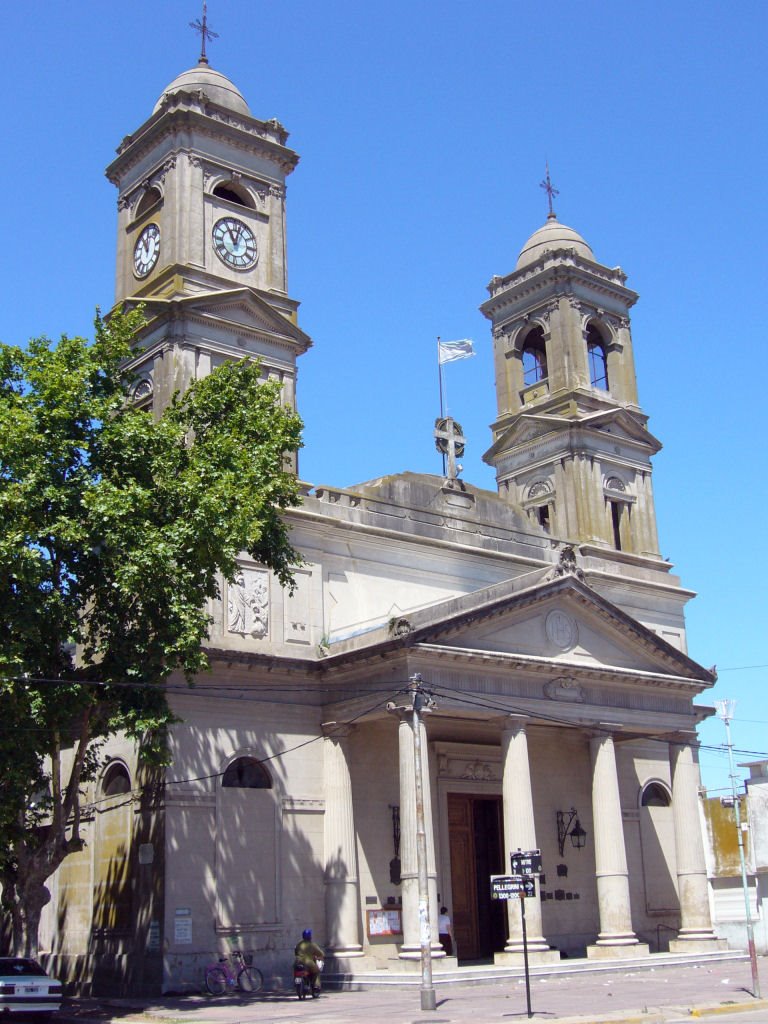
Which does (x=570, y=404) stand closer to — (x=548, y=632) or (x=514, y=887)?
(x=548, y=632)

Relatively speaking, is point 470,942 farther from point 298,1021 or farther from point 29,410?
point 29,410

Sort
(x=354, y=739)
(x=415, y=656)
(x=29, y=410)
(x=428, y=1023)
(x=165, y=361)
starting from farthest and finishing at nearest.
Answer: (x=165, y=361) → (x=354, y=739) → (x=415, y=656) → (x=29, y=410) → (x=428, y=1023)

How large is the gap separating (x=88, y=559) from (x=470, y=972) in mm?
13181

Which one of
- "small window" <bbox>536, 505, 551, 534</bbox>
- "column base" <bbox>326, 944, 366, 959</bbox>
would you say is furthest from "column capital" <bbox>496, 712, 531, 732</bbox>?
"small window" <bbox>536, 505, 551, 534</bbox>

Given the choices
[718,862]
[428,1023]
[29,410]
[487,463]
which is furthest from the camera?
[487,463]

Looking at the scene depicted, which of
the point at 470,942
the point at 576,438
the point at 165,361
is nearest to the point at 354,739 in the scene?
the point at 470,942

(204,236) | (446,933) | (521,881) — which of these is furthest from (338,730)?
(204,236)

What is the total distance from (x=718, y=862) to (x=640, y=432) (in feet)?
53.8

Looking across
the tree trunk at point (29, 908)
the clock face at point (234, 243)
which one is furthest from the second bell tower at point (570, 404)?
the tree trunk at point (29, 908)

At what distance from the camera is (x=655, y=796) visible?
4088 cm

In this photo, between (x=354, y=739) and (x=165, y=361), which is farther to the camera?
(x=165, y=361)

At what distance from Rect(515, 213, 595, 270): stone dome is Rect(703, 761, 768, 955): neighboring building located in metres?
22.0

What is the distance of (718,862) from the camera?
3912 centimetres

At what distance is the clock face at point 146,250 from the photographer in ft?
126
